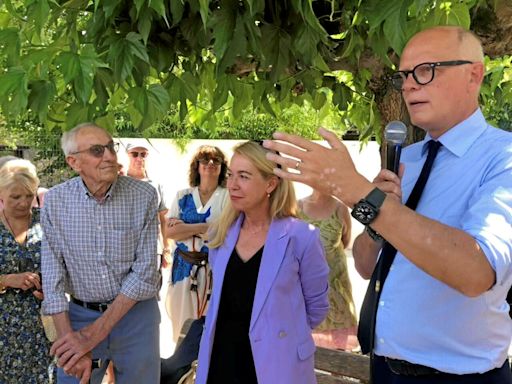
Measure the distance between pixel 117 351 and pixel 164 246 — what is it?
266 centimetres

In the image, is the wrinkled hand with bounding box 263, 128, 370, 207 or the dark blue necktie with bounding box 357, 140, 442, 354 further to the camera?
the dark blue necktie with bounding box 357, 140, 442, 354

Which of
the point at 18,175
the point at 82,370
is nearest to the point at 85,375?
the point at 82,370

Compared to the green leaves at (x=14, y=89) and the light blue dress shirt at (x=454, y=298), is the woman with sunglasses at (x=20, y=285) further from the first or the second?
→ the light blue dress shirt at (x=454, y=298)

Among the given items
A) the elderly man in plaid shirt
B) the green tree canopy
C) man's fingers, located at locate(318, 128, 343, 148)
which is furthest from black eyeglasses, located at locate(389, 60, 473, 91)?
the elderly man in plaid shirt

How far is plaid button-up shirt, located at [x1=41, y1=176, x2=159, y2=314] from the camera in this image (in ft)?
11.6

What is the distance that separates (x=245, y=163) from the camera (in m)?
3.36

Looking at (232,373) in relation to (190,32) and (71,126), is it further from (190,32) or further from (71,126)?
(190,32)

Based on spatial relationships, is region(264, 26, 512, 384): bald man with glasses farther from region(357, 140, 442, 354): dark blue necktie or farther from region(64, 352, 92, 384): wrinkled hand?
region(64, 352, 92, 384): wrinkled hand

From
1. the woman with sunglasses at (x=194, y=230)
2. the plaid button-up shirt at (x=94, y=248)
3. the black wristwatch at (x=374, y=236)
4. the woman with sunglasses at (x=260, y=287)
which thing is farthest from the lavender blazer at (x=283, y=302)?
the woman with sunglasses at (x=194, y=230)

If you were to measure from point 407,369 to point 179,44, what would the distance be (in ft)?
5.12

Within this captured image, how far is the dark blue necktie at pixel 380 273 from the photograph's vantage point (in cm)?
202

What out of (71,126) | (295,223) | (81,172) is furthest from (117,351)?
(71,126)

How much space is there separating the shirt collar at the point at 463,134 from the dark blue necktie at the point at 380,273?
0.18 ft

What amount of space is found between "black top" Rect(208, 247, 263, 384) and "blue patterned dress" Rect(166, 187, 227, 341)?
234 centimetres
